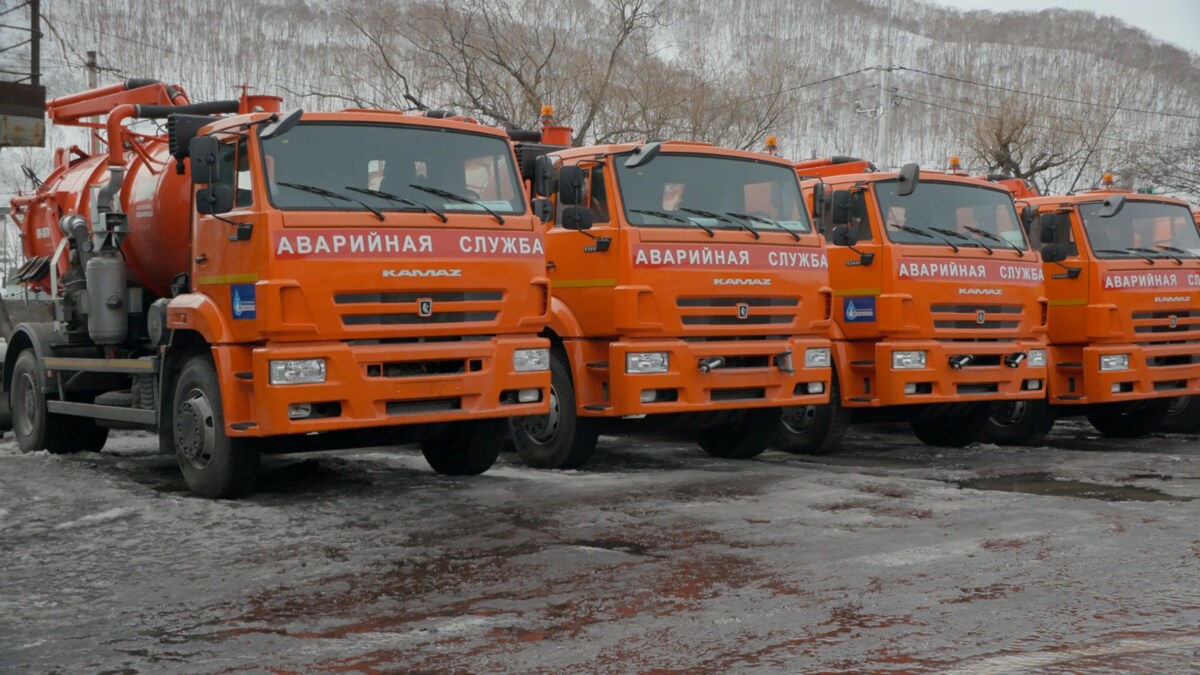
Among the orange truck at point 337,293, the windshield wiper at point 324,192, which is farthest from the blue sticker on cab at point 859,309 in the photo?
the windshield wiper at point 324,192

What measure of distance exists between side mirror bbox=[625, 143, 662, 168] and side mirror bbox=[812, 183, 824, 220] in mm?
1765

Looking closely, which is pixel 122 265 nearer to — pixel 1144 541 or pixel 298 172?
pixel 298 172

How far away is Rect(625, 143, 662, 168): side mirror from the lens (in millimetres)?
10195

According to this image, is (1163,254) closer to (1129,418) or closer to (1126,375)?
(1126,375)

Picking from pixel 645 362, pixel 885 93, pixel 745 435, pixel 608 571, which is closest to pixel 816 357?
pixel 745 435

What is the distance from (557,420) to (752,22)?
4116cm

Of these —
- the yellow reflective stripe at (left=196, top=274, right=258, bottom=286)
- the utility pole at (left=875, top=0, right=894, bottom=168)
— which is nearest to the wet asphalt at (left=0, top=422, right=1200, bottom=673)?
the yellow reflective stripe at (left=196, top=274, right=258, bottom=286)

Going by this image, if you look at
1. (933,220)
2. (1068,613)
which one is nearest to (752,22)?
(933,220)

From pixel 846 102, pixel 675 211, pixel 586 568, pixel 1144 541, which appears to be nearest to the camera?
pixel 586 568

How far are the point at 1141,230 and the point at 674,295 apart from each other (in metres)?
5.57

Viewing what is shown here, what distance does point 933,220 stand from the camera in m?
11.8

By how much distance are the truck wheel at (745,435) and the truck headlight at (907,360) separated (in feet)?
3.45

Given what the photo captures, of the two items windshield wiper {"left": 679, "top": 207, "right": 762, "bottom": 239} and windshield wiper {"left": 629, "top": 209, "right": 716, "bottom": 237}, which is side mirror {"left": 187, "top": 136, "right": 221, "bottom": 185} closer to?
windshield wiper {"left": 629, "top": 209, "right": 716, "bottom": 237}

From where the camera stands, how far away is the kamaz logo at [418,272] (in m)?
8.52
